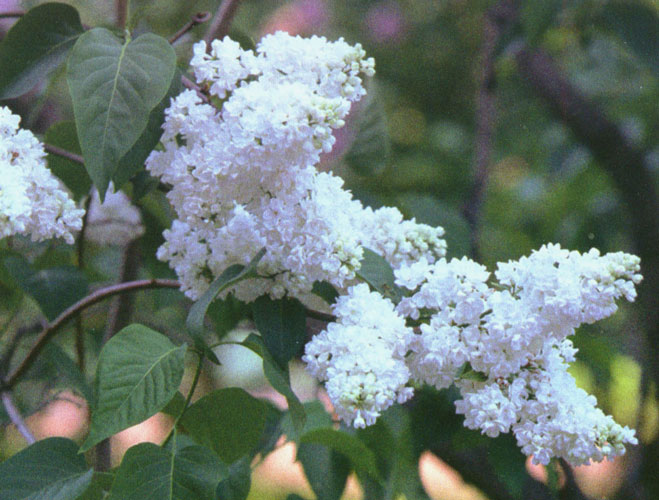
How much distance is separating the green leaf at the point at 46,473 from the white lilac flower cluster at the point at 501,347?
0.52ft

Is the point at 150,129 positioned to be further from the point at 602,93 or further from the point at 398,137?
the point at 398,137

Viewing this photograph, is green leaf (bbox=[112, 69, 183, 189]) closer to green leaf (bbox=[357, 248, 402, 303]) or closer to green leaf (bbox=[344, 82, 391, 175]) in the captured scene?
green leaf (bbox=[357, 248, 402, 303])

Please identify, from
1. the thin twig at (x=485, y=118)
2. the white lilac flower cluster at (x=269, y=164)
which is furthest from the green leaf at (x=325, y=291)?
the thin twig at (x=485, y=118)

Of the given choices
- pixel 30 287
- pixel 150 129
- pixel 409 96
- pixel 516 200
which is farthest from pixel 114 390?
pixel 409 96

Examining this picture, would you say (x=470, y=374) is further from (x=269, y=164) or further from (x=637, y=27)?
(x=637, y=27)

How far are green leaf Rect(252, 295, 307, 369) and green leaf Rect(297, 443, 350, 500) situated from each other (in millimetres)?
303

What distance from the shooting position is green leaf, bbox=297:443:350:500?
0.75 metres

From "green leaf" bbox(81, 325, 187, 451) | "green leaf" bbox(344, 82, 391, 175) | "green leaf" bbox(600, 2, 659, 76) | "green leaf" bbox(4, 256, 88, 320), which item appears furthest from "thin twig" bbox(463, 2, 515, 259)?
"green leaf" bbox(81, 325, 187, 451)

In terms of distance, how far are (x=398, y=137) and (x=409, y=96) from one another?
4.8 inches

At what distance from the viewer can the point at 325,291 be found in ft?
A: 1.69

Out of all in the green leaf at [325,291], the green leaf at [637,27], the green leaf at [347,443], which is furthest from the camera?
the green leaf at [637,27]

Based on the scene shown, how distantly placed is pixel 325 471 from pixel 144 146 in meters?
0.42

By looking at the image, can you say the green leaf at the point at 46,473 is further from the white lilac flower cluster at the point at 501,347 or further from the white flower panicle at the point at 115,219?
the white flower panicle at the point at 115,219

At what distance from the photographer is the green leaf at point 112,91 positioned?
444 mm
